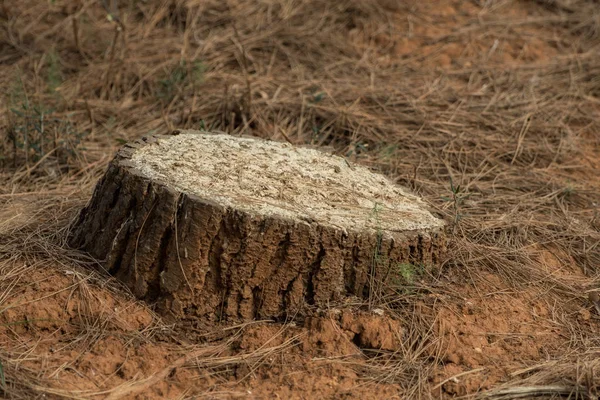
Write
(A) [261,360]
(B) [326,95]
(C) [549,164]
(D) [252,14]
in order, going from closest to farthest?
(A) [261,360] < (C) [549,164] < (B) [326,95] < (D) [252,14]

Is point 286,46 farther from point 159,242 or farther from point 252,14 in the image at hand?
point 159,242

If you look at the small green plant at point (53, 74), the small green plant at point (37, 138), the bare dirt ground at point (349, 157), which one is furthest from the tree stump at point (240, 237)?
the small green plant at point (53, 74)

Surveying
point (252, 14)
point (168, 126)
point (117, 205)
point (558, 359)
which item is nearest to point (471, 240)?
point (558, 359)

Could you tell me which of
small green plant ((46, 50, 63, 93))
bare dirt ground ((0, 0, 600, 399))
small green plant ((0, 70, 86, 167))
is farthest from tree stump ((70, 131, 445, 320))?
small green plant ((46, 50, 63, 93))

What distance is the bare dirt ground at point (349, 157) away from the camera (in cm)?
271

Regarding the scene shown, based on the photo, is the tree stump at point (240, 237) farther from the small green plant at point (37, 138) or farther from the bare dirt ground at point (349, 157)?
the small green plant at point (37, 138)

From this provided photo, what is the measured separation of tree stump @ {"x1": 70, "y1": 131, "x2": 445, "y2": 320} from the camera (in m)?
2.77

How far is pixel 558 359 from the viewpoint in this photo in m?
2.84

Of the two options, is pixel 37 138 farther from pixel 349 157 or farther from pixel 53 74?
pixel 349 157

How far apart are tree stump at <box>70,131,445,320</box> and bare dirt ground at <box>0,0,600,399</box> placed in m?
0.08

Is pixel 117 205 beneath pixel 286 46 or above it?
above

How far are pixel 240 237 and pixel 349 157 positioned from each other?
163 centimetres

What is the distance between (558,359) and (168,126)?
2.55m

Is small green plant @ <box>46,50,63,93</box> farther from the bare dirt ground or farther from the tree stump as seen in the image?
the tree stump
